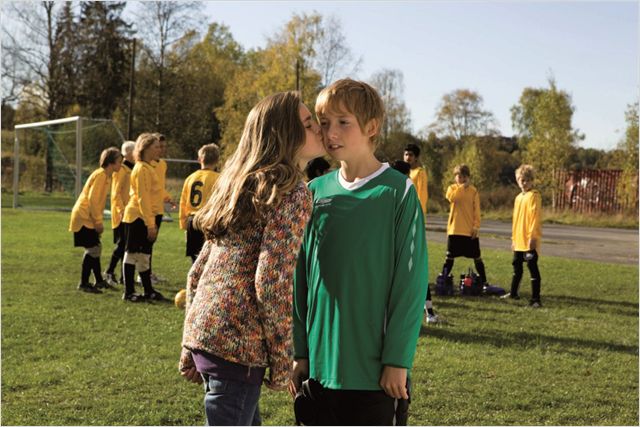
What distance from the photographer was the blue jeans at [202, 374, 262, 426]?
121 inches

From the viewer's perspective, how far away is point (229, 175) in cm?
325

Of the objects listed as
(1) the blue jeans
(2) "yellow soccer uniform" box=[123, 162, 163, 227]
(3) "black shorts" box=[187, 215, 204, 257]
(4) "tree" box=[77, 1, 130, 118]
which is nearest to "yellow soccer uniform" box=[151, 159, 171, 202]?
(2) "yellow soccer uniform" box=[123, 162, 163, 227]

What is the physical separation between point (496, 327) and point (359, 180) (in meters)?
6.70

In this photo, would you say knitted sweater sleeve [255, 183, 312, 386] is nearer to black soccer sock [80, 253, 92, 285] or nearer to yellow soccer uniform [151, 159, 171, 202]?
yellow soccer uniform [151, 159, 171, 202]

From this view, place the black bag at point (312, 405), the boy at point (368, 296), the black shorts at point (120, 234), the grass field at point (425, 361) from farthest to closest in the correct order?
the black shorts at point (120, 234), the grass field at point (425, 361), the black bag at point (312, 405), the boy at point (368, 296)

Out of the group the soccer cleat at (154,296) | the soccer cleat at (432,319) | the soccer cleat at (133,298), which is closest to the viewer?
the soccer cleat at (432,319)

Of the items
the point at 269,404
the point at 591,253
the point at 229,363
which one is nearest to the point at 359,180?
the point at 229,363

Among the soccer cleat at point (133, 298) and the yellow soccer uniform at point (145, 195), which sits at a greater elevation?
the yellow soccer uniform at point (145, 195)

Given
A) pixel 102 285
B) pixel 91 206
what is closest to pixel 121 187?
pixel 91 206

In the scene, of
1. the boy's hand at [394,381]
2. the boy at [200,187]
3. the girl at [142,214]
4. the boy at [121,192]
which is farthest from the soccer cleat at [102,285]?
the boy's hand at [394,381]

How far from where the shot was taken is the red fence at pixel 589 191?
43.3 metres

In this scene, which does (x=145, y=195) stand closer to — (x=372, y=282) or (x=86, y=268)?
(x=86, y=268)

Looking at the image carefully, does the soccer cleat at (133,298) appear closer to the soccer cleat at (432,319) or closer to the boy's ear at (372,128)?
the soccer cleat at (432,319)

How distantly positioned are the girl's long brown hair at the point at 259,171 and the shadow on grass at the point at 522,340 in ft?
19.0
